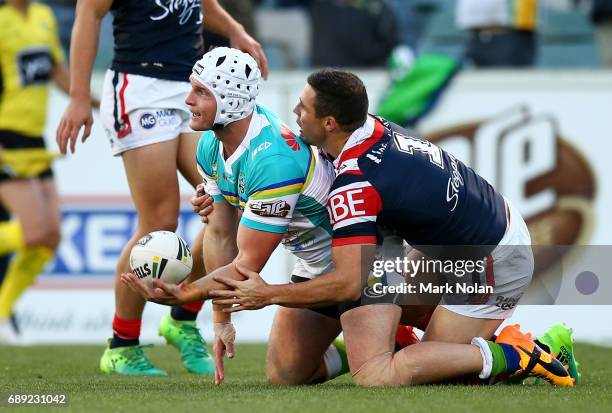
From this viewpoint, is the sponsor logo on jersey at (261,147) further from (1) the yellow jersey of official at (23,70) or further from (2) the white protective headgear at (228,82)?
(1) the yellow jersey of official at (23,70)

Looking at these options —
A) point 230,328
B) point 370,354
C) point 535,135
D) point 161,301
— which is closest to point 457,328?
point 370,354

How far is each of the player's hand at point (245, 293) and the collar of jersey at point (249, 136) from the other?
1.64 ft

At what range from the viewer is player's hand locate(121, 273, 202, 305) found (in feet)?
15.6

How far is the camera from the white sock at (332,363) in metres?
5.65

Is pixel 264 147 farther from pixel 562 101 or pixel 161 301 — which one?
pixel 562 101

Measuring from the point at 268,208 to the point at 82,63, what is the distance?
1.49 metres

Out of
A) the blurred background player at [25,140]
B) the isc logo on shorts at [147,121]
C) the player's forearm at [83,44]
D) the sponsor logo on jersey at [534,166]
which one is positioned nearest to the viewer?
the player's forearm at [83,44]

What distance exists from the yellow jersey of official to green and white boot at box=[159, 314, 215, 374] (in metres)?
2.63

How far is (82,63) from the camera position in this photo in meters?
5.80

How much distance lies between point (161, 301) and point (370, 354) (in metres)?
0.93

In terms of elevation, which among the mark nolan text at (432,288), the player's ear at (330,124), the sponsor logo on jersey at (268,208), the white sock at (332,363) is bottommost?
the white sock at (332,363)

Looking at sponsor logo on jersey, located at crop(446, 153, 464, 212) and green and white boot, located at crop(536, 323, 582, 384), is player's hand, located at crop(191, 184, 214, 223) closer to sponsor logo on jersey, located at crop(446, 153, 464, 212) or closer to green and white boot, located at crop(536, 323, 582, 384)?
sponsor logo on jersey, located at crop(446, 153, 464, 212)

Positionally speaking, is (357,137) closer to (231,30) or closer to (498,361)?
(498,361)

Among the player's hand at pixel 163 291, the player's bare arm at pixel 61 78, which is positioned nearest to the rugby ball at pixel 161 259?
the player's hand at pixel 163 291
